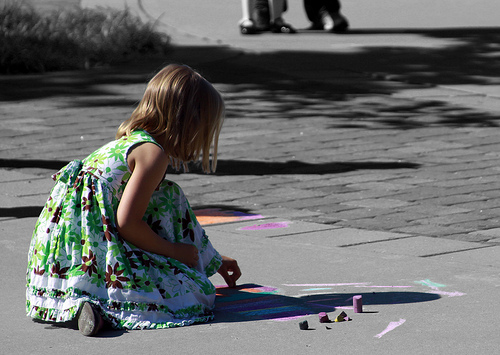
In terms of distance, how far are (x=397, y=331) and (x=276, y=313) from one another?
0.53 metres

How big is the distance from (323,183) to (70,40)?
6.01 m

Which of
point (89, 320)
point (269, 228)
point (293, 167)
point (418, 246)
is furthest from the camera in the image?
point (293, 167)

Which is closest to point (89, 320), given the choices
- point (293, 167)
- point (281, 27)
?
point (293, 167)

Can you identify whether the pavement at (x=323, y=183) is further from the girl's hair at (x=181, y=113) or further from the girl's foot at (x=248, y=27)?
the girl's hair at (x=181, y=113)

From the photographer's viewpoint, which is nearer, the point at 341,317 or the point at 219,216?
the point at 341,317

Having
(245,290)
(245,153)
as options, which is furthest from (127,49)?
(245,290)

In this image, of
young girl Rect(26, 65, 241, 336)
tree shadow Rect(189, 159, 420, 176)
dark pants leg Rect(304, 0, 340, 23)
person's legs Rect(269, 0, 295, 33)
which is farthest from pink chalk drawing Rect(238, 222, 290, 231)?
dark pants leg Rect(304, 0, 340, 23)

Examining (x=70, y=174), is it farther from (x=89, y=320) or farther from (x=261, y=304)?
(x=261, y=304)

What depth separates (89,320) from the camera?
3.62 metres

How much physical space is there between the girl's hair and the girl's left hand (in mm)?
567

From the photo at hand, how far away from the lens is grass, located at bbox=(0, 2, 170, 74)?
11148 mm

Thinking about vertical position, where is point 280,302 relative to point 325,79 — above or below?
above

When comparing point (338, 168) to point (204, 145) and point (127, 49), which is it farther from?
point (127, 49)

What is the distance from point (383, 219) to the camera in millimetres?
5465
